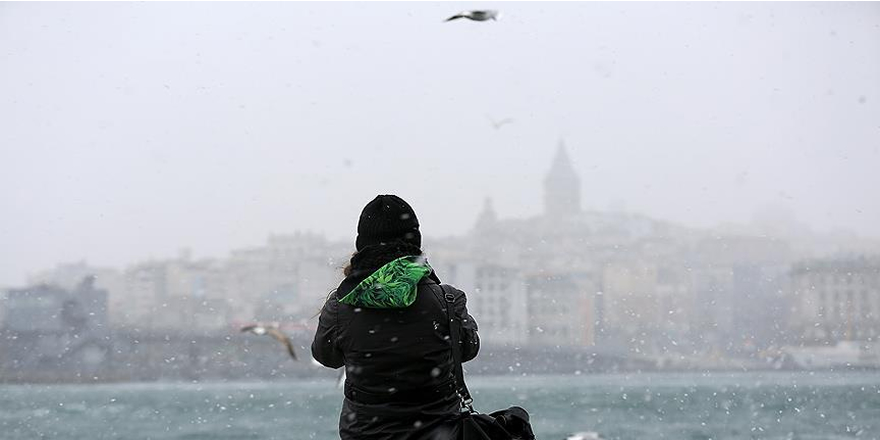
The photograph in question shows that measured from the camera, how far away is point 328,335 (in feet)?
8.63

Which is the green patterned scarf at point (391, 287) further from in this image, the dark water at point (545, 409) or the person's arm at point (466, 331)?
the dark water at point (545, 409)

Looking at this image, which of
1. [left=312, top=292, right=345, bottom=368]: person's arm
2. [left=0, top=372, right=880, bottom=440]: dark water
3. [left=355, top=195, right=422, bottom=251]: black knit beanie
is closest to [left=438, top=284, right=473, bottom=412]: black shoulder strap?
[left=355, top=195, right=422, bottom=251]: black knit beanie

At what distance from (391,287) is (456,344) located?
0.21 meters

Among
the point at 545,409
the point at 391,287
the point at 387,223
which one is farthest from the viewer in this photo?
the point at 545,409

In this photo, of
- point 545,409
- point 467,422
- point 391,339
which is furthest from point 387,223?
point 545,409

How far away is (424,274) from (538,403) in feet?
171

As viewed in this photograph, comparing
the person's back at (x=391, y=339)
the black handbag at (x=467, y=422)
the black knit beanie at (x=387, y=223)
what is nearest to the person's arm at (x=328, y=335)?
the person's back at (x=391, y=339)

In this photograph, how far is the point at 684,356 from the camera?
292ft

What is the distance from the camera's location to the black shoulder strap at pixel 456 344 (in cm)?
259

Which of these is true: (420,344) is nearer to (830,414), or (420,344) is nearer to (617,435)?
(617,435)

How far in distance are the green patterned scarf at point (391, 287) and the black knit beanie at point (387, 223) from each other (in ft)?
0.26

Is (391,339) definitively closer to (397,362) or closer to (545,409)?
(397,362)

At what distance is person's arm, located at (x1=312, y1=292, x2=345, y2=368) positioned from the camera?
262 cm

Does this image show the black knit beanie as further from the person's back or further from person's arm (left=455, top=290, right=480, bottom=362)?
person's arm (left=455, top=290, right=480, bottom=362)
